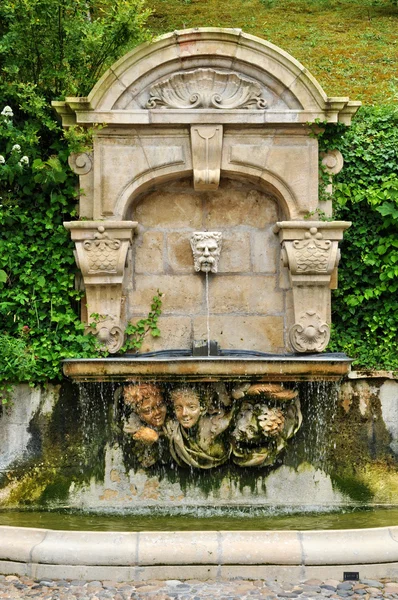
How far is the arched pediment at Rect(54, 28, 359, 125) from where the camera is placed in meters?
7.05

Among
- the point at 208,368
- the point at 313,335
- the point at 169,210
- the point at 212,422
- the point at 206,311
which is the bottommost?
the point at 212,422

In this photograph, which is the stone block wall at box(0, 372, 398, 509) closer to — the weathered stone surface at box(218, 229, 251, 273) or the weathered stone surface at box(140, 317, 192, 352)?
the weathered stone surface at box(140, 317, 192, 352)

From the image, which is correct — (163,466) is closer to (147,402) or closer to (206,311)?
(147,402)

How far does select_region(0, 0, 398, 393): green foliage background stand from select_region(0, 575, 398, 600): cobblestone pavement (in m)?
2.30

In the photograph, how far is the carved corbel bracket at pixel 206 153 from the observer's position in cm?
709

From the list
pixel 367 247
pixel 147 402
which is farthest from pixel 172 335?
pixel 367 247

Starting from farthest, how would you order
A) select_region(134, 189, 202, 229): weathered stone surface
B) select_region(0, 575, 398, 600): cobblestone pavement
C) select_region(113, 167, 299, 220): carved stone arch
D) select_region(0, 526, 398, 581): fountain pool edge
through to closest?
select_region(134, 189, 202, 229): weathered stone surface < select_region(113, 167, 299, 220): carved stone arch < select_region(0, 526, 398, 581): fountain pool edge < select_region(0, 575, 398, 600): cobblestone pavement

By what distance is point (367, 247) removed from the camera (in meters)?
7.39

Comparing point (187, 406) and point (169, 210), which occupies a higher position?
point (169, 210)

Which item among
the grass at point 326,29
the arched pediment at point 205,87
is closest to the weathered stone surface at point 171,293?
the arched pediment at point 205,87

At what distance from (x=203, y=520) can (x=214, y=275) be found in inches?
82.6

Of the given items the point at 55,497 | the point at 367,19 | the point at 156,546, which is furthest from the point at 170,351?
the point at 367,19

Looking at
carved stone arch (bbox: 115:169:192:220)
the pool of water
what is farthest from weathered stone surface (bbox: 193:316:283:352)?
the pool of water

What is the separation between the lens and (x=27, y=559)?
5.06 meters
